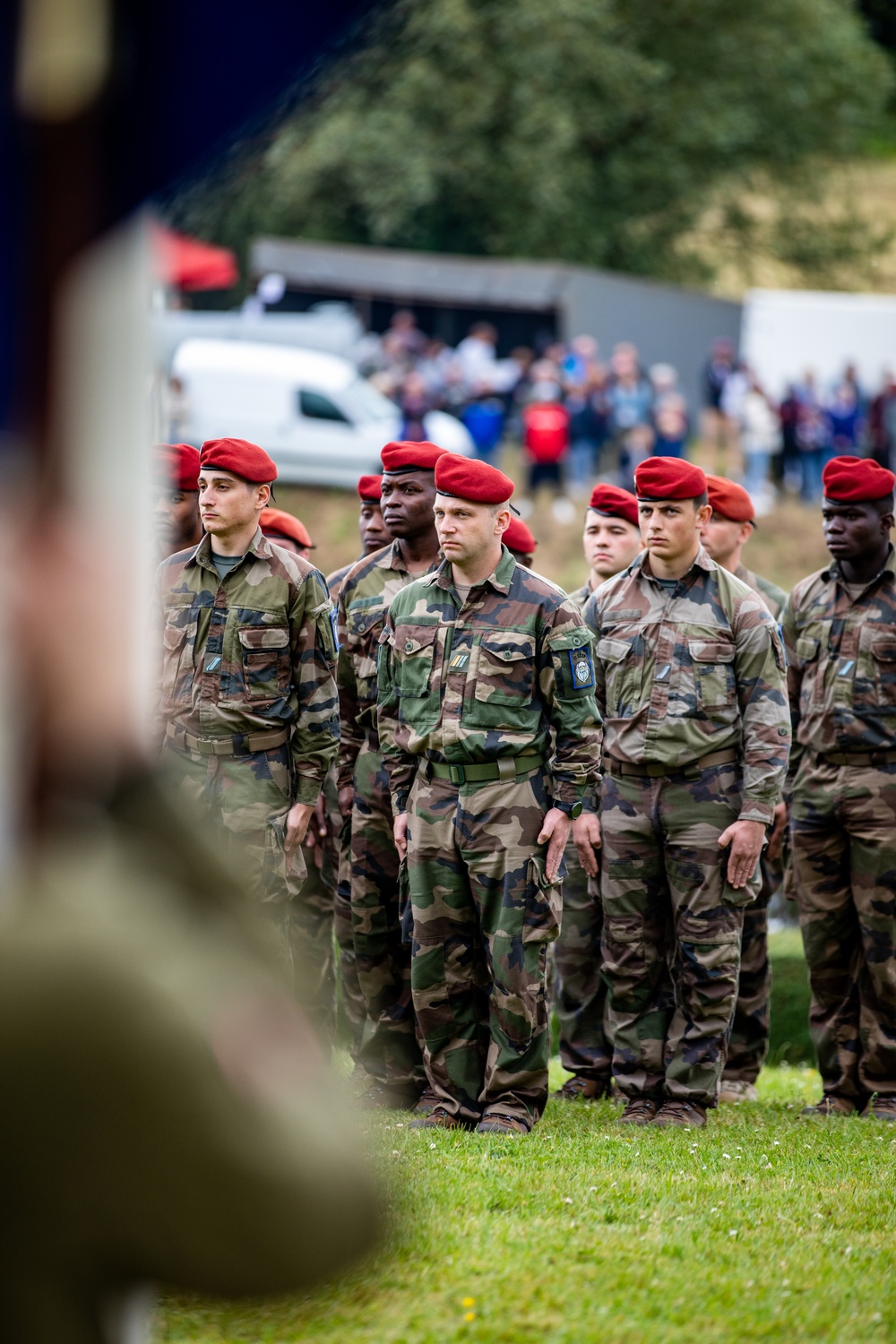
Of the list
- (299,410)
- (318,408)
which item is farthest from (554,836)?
(299,410)

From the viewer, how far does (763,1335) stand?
426 cm

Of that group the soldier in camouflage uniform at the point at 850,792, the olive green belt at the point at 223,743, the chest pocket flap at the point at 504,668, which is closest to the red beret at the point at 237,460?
the olive green belt at the point at 223,743

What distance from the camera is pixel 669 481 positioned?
7.27 meters

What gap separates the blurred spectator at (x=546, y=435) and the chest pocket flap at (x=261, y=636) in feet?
66.7

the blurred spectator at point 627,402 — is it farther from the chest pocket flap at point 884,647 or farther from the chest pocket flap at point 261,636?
the chest pocket flap at point 261,636

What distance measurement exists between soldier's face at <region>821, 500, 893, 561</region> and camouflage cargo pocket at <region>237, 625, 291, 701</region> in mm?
2546

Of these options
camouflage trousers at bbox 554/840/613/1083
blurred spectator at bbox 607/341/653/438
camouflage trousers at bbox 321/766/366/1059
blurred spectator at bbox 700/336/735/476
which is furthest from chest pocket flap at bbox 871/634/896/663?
blurred spectator at bbox 700/336/735/476

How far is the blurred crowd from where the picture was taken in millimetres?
27578

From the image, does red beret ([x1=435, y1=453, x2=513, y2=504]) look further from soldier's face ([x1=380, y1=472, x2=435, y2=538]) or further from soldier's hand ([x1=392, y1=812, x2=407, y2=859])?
soldier's hand ([x1=392, y1=812, x2=407, y2=859])

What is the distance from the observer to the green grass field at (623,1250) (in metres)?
4.29

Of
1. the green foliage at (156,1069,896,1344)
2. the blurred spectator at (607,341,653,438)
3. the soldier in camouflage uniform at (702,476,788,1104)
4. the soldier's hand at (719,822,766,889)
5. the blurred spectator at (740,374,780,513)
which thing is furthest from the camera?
the blurred spectator at (740,374,780,513)

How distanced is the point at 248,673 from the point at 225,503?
2.43 ft

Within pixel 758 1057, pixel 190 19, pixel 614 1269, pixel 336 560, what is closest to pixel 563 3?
pixel 336 560

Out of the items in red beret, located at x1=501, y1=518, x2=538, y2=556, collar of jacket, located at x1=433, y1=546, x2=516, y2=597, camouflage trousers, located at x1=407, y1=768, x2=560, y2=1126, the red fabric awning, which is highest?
the red fabric awning
